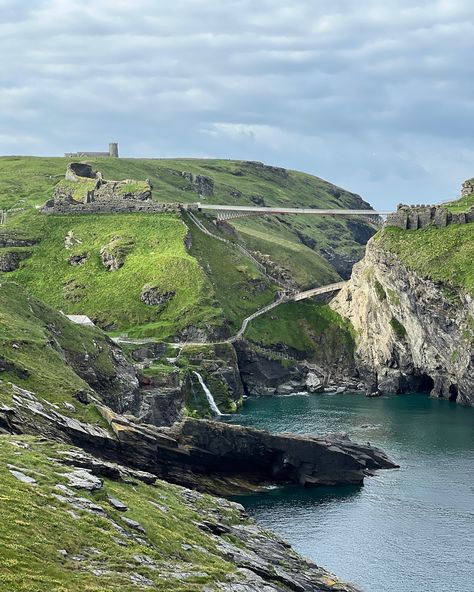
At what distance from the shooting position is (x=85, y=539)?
3159 inches

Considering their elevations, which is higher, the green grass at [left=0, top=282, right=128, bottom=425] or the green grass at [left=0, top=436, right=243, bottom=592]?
the green grass at [left=0, top=282, right=128, bottom=425]

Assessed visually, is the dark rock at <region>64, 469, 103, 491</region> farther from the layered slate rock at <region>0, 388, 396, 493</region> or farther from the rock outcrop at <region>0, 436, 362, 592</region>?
the layered slate rock at <region>0, 388, 396, 493</region>

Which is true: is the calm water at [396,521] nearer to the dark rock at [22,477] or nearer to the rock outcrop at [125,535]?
the rock outcrop at [125,535]

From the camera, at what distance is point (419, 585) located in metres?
116

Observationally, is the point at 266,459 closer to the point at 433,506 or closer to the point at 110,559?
the point at 433,506

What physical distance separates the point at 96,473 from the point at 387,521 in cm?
Result: 5016

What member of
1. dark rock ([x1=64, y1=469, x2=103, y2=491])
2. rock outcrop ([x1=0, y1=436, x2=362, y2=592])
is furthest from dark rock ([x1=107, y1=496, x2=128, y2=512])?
dark rock ([x1=64, y1=469, x2=103, y2=491])

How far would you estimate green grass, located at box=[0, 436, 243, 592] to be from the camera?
234ft

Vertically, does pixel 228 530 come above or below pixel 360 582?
above

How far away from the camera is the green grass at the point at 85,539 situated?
71188mm

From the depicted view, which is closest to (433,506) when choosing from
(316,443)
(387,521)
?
(387,521)

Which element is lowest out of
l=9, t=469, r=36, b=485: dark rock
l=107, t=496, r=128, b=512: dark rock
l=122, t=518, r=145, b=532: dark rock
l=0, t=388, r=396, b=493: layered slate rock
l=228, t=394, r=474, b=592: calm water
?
l=228, t=394, r=474, b=592: calm water

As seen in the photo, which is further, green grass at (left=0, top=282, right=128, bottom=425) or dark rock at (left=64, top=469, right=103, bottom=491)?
green grass at (left=0, top=282, right=128, bottom=425)

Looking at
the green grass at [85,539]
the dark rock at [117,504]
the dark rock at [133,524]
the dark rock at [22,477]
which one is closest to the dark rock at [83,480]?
the green grass at [85,539]
